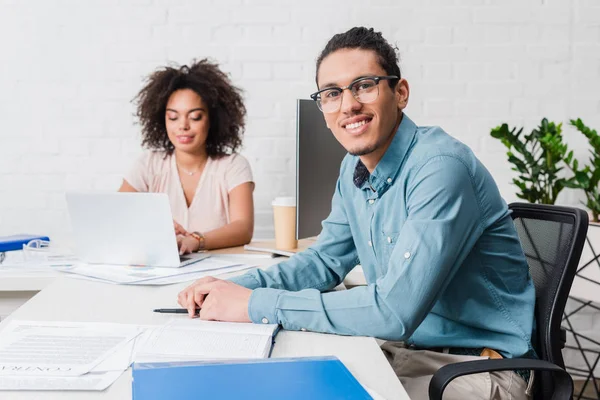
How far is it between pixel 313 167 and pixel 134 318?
825mm

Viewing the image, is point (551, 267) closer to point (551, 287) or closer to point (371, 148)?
point (551, 287)

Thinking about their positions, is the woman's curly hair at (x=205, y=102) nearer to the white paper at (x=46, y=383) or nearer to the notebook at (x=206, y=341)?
the notebook at (x=206, y=341)

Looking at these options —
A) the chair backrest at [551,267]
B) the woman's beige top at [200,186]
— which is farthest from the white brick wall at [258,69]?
the chair backrest at [551,267]

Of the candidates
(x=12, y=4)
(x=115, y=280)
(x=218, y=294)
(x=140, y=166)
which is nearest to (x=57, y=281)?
(x=115, y=280)

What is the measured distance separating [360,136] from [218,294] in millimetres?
415

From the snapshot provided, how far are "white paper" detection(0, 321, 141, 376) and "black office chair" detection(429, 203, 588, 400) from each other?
52cm

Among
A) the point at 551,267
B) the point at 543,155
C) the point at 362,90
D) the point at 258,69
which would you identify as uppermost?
the point at 258,69

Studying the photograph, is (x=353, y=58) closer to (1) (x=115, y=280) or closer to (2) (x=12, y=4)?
(1) (x=115, y=280)

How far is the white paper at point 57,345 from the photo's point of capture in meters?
0.80

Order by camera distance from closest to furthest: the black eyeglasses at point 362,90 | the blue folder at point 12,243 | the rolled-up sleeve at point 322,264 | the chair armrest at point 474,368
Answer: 1. the chair armrest at point 474,368
2. the black eyeglasses at point 362,90
3. the rolled-up sleeve at point 322,264
4. the blue folder at point 12,243

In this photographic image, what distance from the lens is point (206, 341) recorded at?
925 mm

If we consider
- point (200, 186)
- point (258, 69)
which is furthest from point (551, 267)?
point (258, 69)

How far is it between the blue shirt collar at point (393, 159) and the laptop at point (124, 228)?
1.67 feet

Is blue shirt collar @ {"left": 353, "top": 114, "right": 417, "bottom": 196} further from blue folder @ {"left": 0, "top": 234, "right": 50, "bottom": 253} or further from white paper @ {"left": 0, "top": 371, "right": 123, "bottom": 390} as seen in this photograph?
blue folder @ {"left": 0, "top": 234, "right": 50, "bottom": 253}
